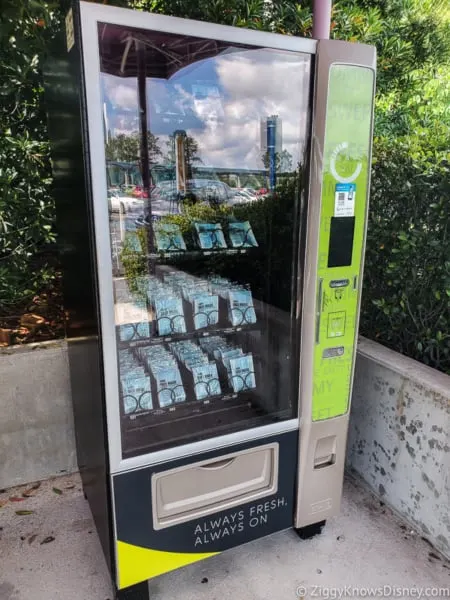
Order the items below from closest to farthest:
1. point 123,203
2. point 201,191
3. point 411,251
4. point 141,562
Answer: point 141,562, point 123,203, point 201,191, point 411,251

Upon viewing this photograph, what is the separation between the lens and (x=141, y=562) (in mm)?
1430

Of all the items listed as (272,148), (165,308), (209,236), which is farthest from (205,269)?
(272,148)

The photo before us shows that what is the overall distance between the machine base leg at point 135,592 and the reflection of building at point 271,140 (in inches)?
60.0

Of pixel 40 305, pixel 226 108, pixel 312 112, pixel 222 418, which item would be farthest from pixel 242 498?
pixel 40 305

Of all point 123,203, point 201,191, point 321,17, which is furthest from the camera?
point 201,191

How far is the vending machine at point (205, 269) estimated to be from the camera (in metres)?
1.28

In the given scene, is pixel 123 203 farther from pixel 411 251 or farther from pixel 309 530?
pixel 309 530

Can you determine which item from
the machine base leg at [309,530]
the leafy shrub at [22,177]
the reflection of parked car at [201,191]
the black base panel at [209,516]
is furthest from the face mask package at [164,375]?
the leafy shrub at [22,177]

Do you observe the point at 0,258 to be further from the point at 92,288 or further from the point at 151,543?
the point at 151,543

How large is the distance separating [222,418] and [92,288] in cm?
72

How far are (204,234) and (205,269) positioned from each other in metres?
0.18

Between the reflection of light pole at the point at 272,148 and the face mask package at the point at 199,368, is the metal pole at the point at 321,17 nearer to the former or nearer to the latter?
the reflection of light pole at the point at 272,148

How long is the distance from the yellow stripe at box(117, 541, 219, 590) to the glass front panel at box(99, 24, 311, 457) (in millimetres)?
330
